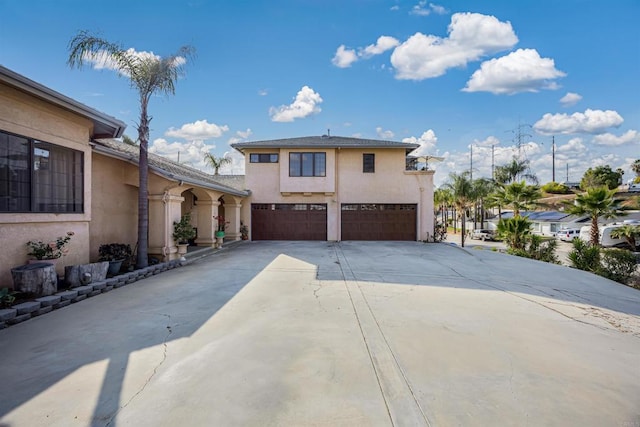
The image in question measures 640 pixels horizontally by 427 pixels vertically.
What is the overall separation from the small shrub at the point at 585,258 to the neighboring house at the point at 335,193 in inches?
275

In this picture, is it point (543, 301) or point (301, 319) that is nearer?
point (301, 319)

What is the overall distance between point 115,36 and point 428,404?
34.6 feet

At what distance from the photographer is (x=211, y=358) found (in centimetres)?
375

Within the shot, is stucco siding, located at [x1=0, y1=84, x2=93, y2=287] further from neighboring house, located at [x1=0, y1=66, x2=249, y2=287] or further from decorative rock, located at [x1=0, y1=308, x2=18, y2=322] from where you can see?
decorative rock, located at [x1=0, y1=308, x2=18, y2=322]

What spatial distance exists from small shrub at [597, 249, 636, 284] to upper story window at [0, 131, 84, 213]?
16248 mm

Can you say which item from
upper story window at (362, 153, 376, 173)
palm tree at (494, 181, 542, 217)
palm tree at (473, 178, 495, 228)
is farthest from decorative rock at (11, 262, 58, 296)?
palm tree at (473, 178, 495, 228)

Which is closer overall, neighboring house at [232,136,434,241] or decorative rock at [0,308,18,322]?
decorative rock at [0,308,18,322]

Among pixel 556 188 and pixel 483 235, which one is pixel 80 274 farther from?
pixel 556 188

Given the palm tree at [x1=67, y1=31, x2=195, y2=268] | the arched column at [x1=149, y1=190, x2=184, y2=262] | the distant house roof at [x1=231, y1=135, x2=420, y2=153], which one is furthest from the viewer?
the distant house roof at [x1=231, y1=135, x2=420, y2=153]

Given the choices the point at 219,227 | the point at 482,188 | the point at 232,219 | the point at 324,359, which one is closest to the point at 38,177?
the point at 324,359

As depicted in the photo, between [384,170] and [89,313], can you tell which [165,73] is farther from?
[384,170]

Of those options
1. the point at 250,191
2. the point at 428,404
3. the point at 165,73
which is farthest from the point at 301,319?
the point at 250,191

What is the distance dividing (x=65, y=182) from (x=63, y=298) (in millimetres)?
2817

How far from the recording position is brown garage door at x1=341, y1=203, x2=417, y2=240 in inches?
716
